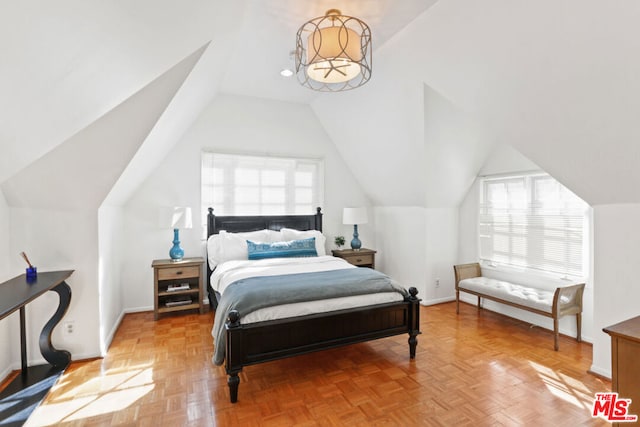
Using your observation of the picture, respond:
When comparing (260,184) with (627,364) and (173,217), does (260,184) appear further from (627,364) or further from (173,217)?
(627,364)

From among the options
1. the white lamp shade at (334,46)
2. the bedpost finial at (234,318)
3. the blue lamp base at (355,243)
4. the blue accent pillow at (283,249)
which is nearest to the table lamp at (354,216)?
the blue lamp base at (355,243)

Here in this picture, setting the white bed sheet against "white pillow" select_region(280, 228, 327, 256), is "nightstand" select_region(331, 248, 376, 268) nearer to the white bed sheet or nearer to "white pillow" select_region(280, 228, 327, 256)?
"white pillow" select_region(280, 228, 327, 256)

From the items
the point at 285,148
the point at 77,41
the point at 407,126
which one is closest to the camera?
the point at 77,41

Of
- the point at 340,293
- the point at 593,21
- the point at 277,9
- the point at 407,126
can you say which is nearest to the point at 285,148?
the point at 407,126

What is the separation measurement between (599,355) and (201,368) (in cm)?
333

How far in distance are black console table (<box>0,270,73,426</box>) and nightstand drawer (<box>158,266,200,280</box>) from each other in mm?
1136

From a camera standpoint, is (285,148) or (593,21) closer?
(593,21)

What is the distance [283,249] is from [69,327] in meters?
2.25

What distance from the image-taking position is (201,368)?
8.93ft

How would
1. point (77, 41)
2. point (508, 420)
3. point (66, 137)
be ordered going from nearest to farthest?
point (77, 41), point (508, 420), point (66, 137)

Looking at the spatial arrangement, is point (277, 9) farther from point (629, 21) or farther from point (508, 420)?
point (508, 420)

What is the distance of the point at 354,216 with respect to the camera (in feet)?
16.0

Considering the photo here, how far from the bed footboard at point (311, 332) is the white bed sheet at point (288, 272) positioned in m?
0.05

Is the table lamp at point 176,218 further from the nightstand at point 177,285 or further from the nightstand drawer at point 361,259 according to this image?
the nightstand drawer at point 361,259
